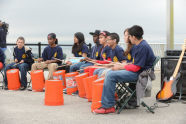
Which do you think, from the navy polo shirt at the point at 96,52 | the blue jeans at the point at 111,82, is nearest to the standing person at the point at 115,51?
the navy polo shirt at the point at 96,52

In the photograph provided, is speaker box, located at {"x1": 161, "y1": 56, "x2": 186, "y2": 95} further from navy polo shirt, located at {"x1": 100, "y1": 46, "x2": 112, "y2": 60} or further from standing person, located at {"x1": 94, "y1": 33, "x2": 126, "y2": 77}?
navy polo shirt, located at {"x1": 100, "y1": 46, "x2": 112, "y2": 60}

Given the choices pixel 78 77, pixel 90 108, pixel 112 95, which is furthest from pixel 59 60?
pixel 112 95

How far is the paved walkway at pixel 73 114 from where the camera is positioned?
407 cm

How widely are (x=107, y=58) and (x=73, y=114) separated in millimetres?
1839

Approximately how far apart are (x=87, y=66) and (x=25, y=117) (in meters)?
2.46

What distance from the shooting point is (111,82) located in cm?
441

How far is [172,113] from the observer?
4.64m

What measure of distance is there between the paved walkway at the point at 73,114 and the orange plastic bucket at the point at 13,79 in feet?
4.62

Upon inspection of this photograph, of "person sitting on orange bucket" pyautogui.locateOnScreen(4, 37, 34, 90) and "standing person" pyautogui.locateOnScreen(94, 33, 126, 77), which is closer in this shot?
"standing person" pyautogui.locateOnScreen(94, 33, 126, 77)

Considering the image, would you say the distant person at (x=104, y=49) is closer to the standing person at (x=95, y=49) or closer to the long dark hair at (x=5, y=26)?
the standing person at (x=95, y=49)

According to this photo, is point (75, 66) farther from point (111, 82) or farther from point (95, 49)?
point (111, 82)

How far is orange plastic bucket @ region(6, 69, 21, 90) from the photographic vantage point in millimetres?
7098

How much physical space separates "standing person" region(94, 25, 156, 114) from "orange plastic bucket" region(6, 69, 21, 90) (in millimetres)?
3215

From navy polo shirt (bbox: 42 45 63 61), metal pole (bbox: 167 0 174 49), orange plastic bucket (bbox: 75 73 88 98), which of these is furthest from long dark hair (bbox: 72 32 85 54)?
metal pole (bbox: 167 0 174 49)
